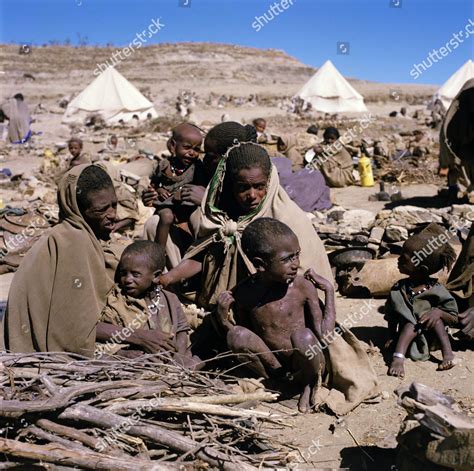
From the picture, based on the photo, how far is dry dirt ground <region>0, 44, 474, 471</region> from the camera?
3260 mm

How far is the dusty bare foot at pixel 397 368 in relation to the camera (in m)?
A: 3.89

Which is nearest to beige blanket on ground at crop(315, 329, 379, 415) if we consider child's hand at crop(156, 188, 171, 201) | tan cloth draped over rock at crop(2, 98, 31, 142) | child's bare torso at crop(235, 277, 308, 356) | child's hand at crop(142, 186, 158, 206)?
child's bare torso at crop(235, 277, 308, 356)

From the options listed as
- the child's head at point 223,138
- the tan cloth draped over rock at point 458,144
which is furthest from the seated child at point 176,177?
the tan cloth draped over rock at point 458,144

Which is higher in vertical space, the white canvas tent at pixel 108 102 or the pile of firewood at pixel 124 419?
the white canvas tent at pixel 108 102

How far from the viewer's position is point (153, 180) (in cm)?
522

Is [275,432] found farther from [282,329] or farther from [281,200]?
[281,200]

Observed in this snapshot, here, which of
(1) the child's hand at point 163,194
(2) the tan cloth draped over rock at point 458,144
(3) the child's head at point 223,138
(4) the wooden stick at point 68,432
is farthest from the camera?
(2) the tan cloth draped over rock at point 458,144

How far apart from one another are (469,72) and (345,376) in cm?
2500

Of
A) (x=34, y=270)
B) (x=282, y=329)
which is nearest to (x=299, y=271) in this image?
(x=282, y=329)

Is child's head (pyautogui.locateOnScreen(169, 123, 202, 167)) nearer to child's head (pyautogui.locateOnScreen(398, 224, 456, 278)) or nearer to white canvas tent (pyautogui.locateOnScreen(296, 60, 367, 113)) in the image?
child's head (pyautogui.locateOnScreen(398, 224, 456, 278))

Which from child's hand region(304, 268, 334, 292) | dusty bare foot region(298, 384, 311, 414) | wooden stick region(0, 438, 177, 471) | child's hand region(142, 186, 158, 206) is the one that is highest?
child's hand region(142, 186, 158, 206)

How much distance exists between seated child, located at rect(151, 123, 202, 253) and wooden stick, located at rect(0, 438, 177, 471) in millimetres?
2254

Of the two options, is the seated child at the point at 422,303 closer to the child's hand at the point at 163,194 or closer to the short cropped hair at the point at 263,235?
the short cropped hair at the point at 263,235

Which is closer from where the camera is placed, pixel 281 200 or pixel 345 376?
pixel 345 376
